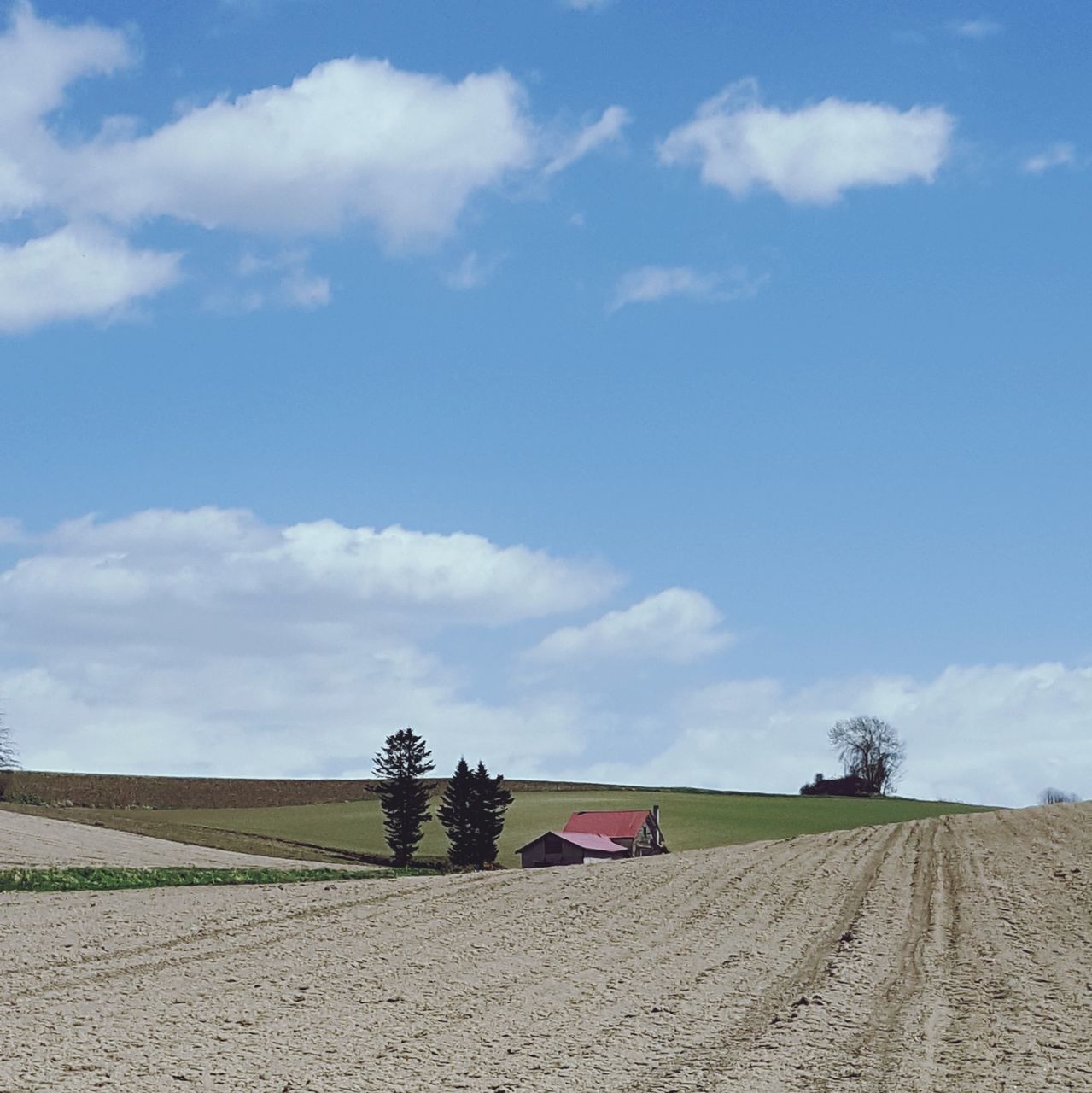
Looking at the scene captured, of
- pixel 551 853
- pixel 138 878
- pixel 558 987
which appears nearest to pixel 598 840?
pixel 551 853

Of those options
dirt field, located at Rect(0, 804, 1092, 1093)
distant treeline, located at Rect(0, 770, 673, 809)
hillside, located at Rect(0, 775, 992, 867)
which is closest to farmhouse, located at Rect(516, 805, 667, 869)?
hillside, located at Rect(0, 775, 992, 867)

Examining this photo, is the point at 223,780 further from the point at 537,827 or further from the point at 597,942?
the point at 597,942

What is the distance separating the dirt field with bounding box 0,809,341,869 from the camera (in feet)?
132

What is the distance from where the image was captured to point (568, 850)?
2899 inches

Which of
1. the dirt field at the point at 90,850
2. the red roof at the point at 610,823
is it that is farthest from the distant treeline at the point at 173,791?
the dirt field at the point at 90,850

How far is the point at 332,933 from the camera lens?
68.5 feet

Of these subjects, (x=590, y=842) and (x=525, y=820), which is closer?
(x=590, y=842)

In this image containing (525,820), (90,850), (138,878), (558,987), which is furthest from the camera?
(525,820)

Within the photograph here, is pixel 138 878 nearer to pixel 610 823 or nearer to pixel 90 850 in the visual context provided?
pixel 90 850

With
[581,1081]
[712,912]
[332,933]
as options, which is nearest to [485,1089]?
[581,1081]

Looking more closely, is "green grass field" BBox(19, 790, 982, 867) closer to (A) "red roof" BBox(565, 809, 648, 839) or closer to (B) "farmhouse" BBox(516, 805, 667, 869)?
Result: (B) "farmhouse" BBox(516, 805, 667, 869)

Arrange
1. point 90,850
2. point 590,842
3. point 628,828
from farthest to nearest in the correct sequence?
point 628,828
point 590,842
point 90,850

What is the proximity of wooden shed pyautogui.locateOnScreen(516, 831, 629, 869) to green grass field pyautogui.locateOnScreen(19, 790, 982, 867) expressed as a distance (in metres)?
4.03

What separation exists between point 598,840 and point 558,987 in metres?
60.2
